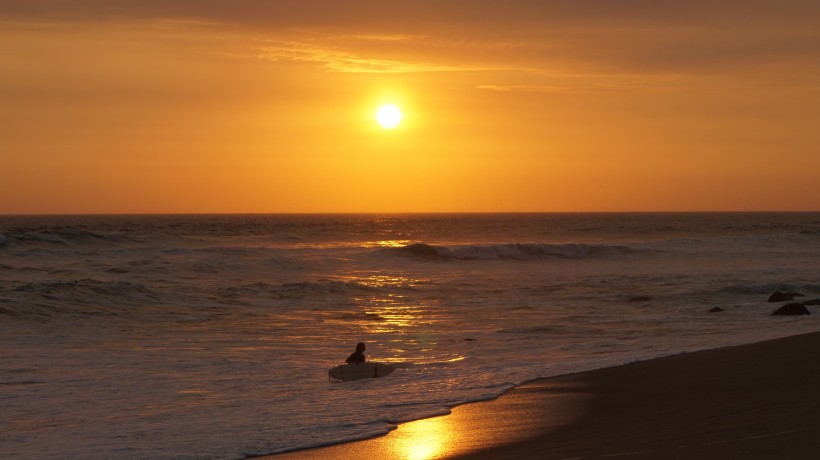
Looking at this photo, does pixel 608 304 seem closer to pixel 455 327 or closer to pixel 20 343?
pixel 455 327

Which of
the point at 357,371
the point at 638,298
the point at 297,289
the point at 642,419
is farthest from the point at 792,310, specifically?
the point at 297,289

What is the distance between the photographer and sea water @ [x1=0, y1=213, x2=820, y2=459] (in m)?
11.5

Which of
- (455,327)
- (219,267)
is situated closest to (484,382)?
(455,327)

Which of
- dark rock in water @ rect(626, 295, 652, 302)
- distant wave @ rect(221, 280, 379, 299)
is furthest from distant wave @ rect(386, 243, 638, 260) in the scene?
dark rock in water @ rect(626, 295, 652, 302)

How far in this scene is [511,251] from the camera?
60906 millimetres

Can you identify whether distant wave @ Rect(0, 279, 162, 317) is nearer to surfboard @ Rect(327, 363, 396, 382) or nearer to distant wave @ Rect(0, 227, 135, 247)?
surfboard @ Rect(327, 363, 396, 382)

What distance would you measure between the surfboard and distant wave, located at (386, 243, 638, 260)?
40.4m

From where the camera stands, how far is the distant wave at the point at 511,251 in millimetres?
57875

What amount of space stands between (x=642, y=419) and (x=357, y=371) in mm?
5835

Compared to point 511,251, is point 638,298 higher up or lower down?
lower down

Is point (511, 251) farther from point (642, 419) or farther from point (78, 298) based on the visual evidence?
point (642, 419)

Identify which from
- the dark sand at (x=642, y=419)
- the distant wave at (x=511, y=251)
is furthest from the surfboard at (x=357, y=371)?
the distant wave at (x=511, y=251)

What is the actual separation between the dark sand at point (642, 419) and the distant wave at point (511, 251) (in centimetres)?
4273

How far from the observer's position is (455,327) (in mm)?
23094
